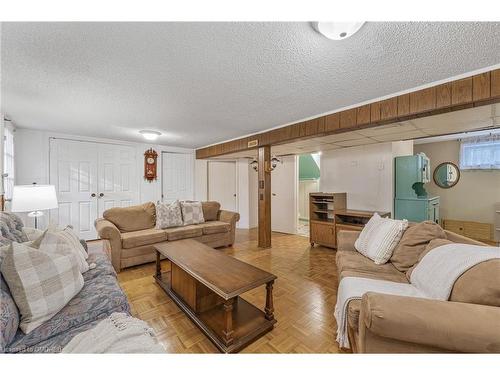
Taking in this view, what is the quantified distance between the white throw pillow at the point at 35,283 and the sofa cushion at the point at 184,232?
1.96 m

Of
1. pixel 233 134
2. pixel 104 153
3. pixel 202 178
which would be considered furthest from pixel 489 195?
pixel 104 153

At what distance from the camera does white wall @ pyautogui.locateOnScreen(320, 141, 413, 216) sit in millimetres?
3637

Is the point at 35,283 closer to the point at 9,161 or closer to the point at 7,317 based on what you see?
the point at 7,317

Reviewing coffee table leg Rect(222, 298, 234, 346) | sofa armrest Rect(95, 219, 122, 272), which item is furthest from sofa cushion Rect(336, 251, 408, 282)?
sofa armrest Rect(95, 219, 122, 272)

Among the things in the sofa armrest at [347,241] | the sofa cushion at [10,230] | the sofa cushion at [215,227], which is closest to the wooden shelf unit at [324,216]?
the sofa armrest at [347,241]

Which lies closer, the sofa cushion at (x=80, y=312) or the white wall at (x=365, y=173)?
→ the sofa cushion at (x=80, y=312)

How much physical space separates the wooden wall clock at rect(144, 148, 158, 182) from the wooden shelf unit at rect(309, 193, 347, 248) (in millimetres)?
3560

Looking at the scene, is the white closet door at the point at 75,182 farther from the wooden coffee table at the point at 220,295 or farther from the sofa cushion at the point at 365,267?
the sofa cushion at the point at 365,267

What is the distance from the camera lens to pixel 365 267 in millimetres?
1741

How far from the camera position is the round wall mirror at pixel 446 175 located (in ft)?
15.4

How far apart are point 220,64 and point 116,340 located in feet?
5.58

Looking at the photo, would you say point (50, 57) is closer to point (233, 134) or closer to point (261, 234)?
point (233, 134)

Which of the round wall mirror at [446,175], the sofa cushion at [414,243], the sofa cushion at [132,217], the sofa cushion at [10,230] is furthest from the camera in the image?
the round wall mirror at [446,175]

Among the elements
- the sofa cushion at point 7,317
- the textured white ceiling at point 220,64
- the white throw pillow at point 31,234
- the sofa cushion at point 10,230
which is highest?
the textured white ceiling at point 220,64
